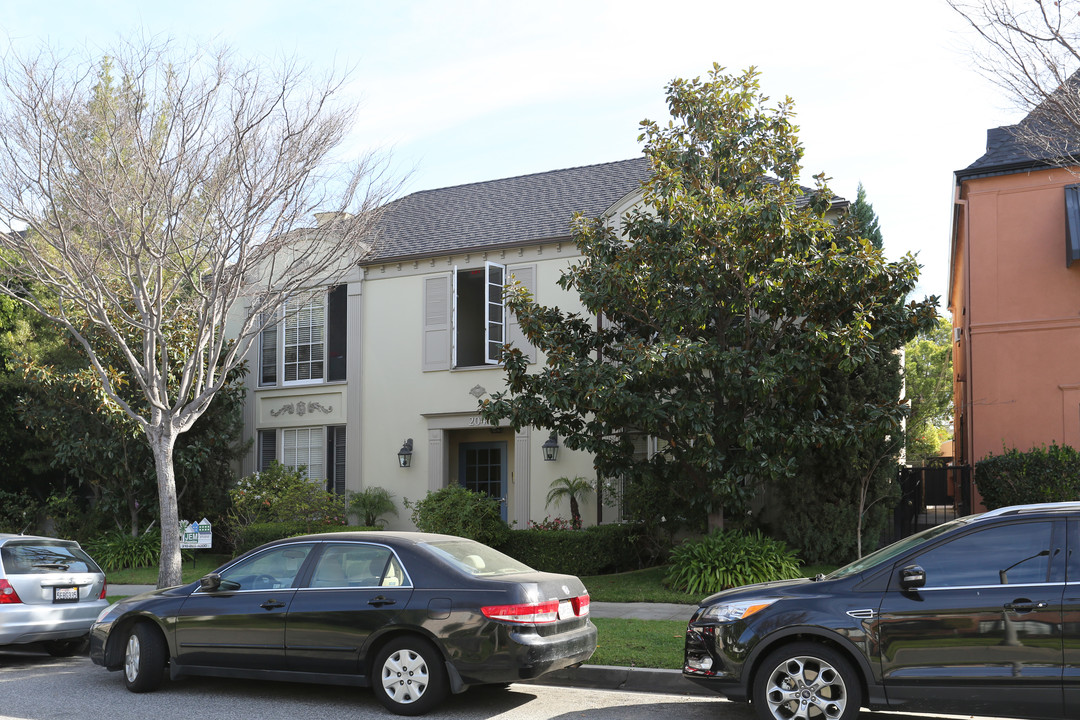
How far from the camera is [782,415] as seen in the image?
43.0 feet

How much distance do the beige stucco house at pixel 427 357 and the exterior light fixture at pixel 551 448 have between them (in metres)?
0.20

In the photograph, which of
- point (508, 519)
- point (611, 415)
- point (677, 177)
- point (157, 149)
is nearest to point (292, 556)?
point (611, 415)

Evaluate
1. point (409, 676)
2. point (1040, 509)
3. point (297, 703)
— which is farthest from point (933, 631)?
point (297, 703)

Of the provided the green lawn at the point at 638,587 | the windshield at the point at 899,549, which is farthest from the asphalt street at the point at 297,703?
the green lawn at the point at 638,587

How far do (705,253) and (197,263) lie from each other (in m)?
6.70

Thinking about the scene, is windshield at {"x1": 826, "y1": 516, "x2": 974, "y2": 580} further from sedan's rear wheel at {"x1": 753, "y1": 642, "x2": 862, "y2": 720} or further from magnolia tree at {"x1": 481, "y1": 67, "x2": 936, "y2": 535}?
magnolia tree at {"x1": 481, "y1": 67, "x2": 936, "y2": 535}

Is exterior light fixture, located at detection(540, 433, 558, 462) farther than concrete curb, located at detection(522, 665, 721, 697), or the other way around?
exterior light fixture, located at detection(540, 433, 558, 462)

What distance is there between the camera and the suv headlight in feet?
22.2

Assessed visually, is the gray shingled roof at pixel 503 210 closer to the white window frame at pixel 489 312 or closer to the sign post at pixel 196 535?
the white window frame at pixel 489 312

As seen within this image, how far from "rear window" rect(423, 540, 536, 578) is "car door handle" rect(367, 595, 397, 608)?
0.52m

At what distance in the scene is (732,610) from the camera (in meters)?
6.87

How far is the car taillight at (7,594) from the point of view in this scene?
932cm

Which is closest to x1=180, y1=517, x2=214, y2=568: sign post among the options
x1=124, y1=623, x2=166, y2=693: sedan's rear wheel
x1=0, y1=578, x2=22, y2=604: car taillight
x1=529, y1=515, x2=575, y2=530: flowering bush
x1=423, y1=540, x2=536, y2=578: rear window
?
x1=0, y1=578, x2=22, y2=604: car taillight

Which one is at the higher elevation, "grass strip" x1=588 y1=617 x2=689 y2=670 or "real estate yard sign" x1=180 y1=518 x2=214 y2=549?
"real estate yard sign" x1=180 y1=518 x2=214 y2=549
